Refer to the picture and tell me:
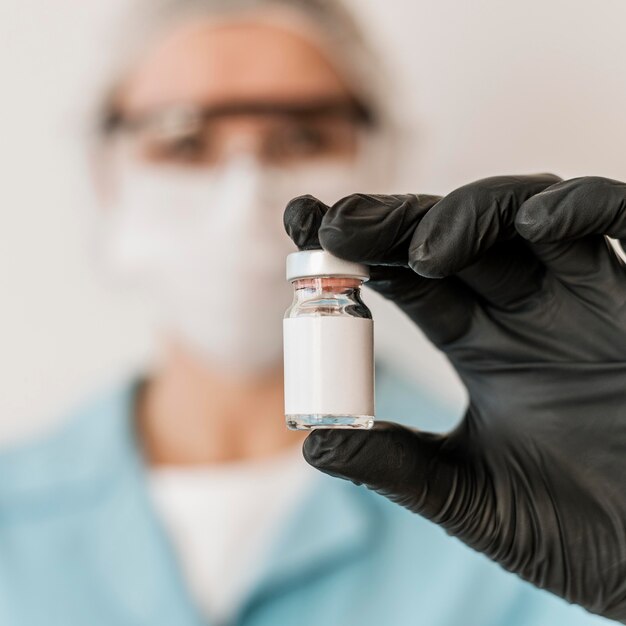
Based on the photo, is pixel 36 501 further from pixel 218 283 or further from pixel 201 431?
pixel 218 283

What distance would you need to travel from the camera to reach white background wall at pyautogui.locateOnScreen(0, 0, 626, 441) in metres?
1.46

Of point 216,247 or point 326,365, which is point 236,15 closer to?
point 216,247

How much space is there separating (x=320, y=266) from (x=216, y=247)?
2.39 ft

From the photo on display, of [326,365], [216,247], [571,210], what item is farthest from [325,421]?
[216,247]

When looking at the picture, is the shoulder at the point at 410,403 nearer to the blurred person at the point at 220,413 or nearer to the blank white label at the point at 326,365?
the blurred person at the point at 220,413

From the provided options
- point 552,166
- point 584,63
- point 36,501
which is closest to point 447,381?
point 552,166

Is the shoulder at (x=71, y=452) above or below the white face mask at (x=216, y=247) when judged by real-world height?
below

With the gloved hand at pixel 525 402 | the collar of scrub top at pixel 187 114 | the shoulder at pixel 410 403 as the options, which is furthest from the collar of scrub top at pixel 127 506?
the gloved hand at pixel 525 402

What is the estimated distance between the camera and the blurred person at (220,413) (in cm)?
145

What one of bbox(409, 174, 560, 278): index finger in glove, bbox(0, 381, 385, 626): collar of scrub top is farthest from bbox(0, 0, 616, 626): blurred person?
bbox(409, 174, 560, 278): index finger in glove

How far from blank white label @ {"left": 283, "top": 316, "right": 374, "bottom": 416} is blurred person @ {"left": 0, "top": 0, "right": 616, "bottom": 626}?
725 millimetres

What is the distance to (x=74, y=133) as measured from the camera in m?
1.47

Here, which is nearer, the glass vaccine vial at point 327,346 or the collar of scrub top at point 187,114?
the glass vaccine vial at point 327,346

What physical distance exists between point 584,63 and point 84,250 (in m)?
0.90
